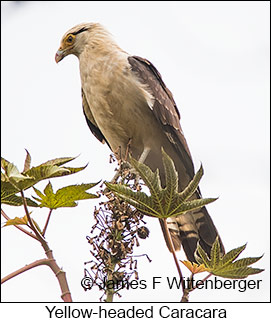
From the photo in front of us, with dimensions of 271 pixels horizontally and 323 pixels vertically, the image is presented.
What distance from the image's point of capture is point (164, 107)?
4.65 m

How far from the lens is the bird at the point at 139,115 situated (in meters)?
4.40

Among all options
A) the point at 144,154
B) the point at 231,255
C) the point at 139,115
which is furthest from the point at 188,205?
the point at 139,115

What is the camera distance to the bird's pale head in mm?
4918

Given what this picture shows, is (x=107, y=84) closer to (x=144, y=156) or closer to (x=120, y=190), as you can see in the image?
(x=144, y=156)

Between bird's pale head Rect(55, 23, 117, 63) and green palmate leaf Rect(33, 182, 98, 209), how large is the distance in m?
3.09

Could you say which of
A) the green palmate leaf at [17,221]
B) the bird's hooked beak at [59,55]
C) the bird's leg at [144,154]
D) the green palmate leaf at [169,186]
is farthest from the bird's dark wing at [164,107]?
the green palmate leaf at [17,221]

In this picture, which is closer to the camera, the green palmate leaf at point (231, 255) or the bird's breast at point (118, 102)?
the green palmate leaf at point (231, 255)

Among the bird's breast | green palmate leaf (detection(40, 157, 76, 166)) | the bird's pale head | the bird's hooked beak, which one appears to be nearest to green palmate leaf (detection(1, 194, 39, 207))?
green palmate leaf (detection(40, 157, 76, 166))

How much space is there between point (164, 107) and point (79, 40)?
1.09 meters

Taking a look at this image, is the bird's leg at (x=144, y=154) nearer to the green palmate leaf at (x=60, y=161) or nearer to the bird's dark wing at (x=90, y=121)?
the bird's dark wing at (x=90, y=121)

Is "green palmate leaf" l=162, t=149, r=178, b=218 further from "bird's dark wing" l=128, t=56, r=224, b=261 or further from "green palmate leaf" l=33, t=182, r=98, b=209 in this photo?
"bird's dark wing" l=128, t=56, r=224, b=261

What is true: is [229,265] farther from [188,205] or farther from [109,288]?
[109,288]

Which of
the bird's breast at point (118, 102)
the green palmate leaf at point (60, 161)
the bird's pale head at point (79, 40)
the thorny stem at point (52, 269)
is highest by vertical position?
the bird's pale head at point (79, 40)

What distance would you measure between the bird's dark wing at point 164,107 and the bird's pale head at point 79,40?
370mm
